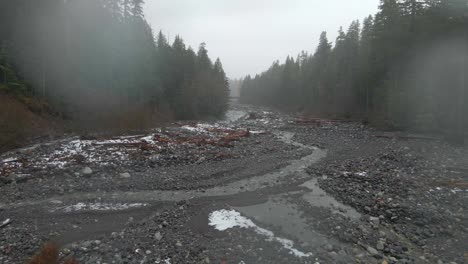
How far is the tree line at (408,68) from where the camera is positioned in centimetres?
2252

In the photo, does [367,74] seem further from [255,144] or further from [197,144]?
[197,144]

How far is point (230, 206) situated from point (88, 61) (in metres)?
33.8

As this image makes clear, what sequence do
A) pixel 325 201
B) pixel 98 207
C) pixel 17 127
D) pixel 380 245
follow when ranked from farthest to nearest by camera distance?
1. pixel 17 127
2. pixel 325 201
3. pixel 98 207
4. pixel 380 245

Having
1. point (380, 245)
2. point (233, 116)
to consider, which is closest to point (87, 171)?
point (380, 245)

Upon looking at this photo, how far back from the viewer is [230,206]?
9320 millimetres

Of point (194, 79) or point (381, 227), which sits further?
point (194, 79)

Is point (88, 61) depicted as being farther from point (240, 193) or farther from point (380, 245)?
point (380, 245)

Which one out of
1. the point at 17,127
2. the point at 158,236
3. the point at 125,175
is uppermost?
the point at 17,127

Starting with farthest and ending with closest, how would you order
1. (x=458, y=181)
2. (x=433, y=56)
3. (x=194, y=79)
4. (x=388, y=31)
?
1. (x=194, y=79)
2. (x=388, y=31)
3. (x=433, y=56)
4. (x=458, y=181)

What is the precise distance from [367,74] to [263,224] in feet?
127

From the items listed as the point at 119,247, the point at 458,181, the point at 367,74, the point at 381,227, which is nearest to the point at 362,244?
the point at 381,227

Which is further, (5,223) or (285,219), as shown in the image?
(285,219)

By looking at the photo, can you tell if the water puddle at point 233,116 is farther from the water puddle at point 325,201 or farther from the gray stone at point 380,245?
the gray stone at point 380,245

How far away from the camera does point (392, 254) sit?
625cm
